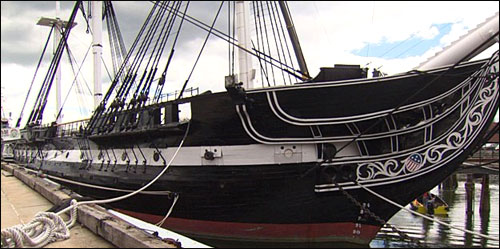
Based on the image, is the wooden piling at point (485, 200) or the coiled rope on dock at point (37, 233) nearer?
the coiled rope on dock at point (37, 233)

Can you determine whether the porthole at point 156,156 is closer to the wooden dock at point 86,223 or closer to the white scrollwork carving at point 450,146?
the wooden dock at point 86,223

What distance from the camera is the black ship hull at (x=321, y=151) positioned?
7.55 metres

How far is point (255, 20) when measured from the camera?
12461mm

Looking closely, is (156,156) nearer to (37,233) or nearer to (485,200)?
(37,233)

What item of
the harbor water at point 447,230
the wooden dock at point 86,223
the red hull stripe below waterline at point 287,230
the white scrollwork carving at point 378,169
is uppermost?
the white scrollwork carving at point 378,169

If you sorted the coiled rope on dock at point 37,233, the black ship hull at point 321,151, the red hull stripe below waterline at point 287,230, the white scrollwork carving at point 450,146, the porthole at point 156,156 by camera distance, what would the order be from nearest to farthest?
the coiled rope on dock at point 37,233
the white scrollwork carving at point 450,146
the black ship hull at point 321,151
the red hull stripe below waterline at point 287,230
the porthole at point 156,156

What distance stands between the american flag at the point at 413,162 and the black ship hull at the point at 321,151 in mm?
19

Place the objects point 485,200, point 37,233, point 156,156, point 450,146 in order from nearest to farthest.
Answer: point 37,233, point 450,146, point 156,156, point 485,200

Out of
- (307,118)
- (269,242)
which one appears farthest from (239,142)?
(269,242)

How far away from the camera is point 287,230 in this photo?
328 inches

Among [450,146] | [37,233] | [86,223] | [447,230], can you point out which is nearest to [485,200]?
[447,230]

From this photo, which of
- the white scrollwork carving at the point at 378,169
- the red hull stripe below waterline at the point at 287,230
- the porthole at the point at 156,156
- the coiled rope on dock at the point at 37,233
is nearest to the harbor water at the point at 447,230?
the red hull stripe below waterline at the point at 287,230

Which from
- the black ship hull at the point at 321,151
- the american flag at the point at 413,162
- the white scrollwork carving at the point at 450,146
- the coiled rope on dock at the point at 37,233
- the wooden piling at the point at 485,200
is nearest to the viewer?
the coiled rope on dock at the point at 37,233

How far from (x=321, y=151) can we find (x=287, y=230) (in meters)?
1.84
